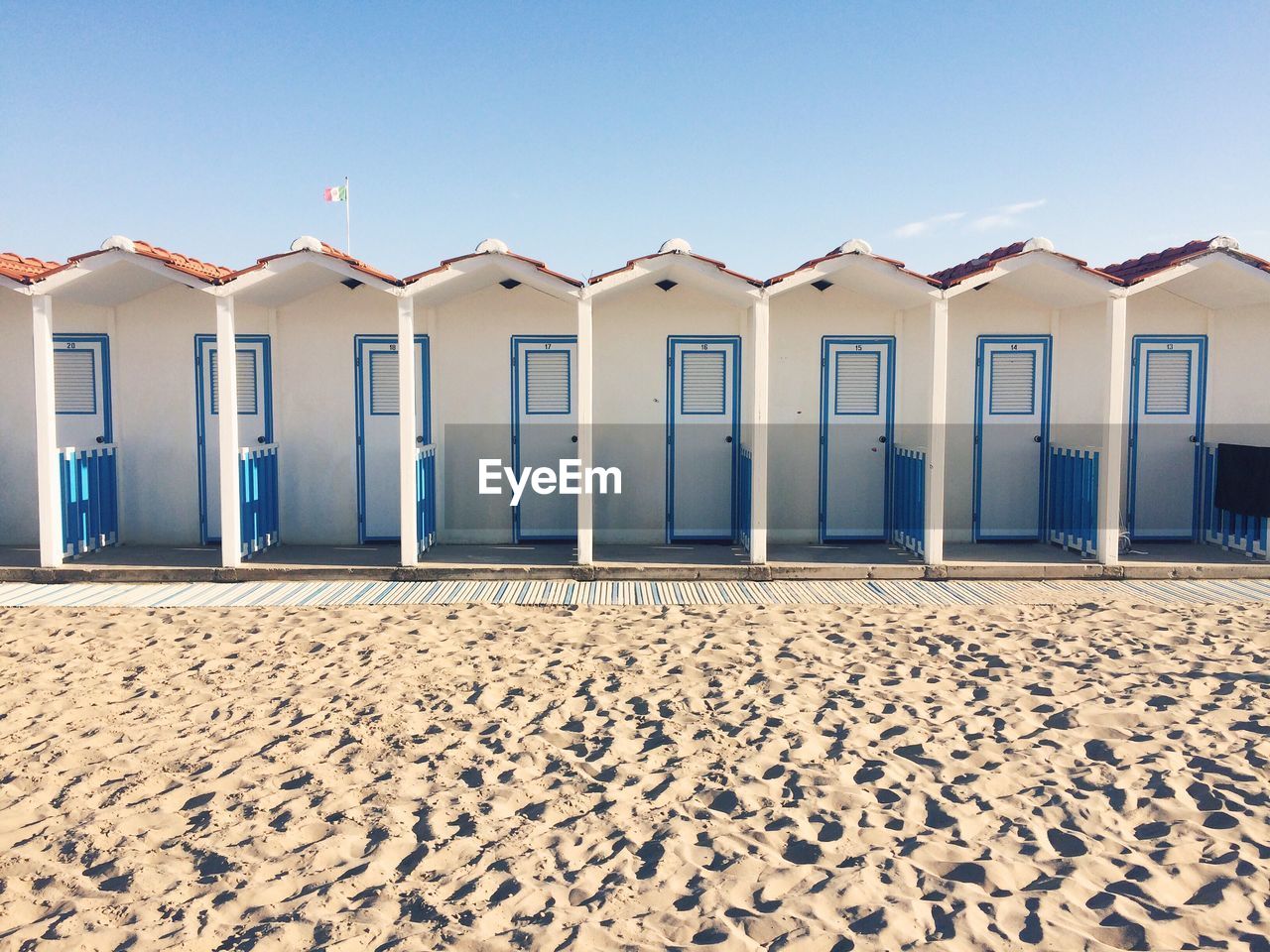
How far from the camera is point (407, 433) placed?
8758 millimetres

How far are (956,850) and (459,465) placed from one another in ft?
24.3

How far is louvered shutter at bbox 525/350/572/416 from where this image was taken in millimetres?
10156

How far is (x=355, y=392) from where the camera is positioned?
33.3 feet

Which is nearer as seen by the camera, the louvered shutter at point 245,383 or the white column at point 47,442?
the white column at point 47,442

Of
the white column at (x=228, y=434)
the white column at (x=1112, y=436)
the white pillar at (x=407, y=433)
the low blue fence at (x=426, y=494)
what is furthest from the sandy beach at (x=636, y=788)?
the low blue fence at (x=426, y=494)

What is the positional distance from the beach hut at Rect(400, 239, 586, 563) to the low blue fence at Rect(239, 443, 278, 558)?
1.62 metres

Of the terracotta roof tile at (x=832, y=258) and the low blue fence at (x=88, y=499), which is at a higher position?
the terracotta roof tile at (x=832, y=258)

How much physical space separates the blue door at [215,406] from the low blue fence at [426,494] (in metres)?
1.77

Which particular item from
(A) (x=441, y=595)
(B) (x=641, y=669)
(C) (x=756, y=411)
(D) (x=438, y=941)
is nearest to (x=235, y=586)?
(A) (x=441, y=595)

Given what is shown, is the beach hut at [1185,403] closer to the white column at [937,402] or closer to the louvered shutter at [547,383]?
the white column at [937,402]

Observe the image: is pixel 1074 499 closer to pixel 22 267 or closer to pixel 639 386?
pixel 639 386

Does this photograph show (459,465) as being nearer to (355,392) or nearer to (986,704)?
(355,392)

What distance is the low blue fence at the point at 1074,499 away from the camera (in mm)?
9336

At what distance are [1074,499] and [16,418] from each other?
11.1 meters
